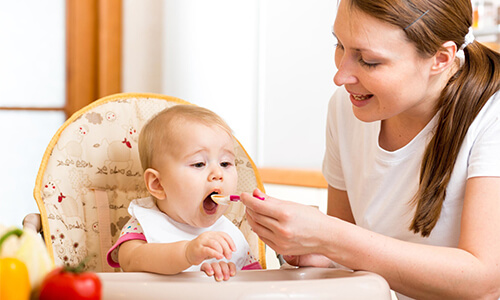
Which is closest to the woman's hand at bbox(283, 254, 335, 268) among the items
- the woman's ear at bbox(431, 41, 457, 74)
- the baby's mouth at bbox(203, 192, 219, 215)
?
the baby's mouth at bbox(203, 192, 219, 215)

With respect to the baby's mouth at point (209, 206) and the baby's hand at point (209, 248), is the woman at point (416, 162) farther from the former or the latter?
the baby's mouth at point (209, 206)

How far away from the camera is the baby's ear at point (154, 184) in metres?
1.31

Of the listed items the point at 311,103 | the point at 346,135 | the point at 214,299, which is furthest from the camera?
the point at 311,103

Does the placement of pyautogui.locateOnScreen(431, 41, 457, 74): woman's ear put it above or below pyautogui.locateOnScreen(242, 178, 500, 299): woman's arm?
above

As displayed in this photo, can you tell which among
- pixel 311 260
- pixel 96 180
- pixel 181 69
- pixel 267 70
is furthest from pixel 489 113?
pixel 181 69

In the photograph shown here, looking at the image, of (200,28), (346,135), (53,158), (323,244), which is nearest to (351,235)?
(323,244)

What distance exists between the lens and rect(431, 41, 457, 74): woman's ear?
4.00ft

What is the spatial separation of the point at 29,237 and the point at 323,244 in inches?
19.7

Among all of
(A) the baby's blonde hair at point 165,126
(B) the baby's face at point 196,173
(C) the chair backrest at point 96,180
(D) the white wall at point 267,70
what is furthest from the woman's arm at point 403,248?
(D) the white wall at point 267,70

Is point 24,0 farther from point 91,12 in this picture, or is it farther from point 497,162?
point 497,162

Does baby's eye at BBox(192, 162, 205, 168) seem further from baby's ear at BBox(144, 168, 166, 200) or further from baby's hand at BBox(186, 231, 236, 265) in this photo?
baby's hand at BBox(186, 231, 236, 265)

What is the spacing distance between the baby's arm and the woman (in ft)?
0.26

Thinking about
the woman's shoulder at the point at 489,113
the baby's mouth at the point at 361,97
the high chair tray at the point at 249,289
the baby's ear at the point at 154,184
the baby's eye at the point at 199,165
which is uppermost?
the baby's mouth at the point at 361,97

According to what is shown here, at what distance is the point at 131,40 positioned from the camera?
296 centimetres
